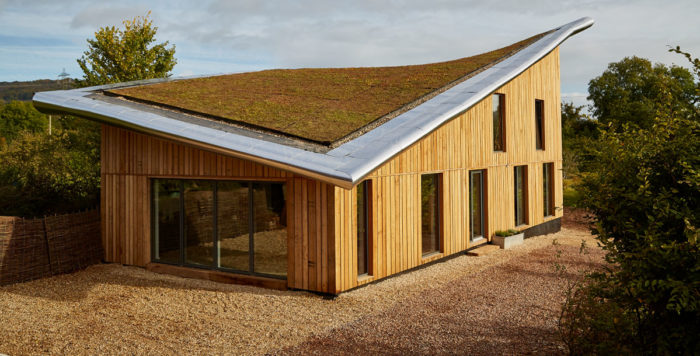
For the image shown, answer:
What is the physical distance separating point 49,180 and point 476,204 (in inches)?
467

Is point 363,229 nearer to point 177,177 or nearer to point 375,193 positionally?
point 375,193

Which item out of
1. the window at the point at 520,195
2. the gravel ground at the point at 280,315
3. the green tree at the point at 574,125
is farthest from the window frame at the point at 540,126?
the green tree at the point at 574,125

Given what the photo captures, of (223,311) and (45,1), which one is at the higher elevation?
(45,1)

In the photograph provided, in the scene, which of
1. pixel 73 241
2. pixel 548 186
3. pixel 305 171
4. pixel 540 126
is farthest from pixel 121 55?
pixel 548 186

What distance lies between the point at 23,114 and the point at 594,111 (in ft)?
205

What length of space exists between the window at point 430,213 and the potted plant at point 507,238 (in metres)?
2.54

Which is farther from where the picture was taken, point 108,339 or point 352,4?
point 352,4

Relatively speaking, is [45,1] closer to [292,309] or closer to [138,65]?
[138,65]

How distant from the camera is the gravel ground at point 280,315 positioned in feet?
19.9

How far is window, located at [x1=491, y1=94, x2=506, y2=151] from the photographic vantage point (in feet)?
43.1

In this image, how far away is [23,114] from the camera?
5903 centimetres

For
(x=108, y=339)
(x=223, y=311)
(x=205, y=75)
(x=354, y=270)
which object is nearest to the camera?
(x=108, y=339)

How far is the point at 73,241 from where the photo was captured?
10633 mm


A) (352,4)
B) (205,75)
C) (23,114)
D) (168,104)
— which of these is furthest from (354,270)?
(23,114)
